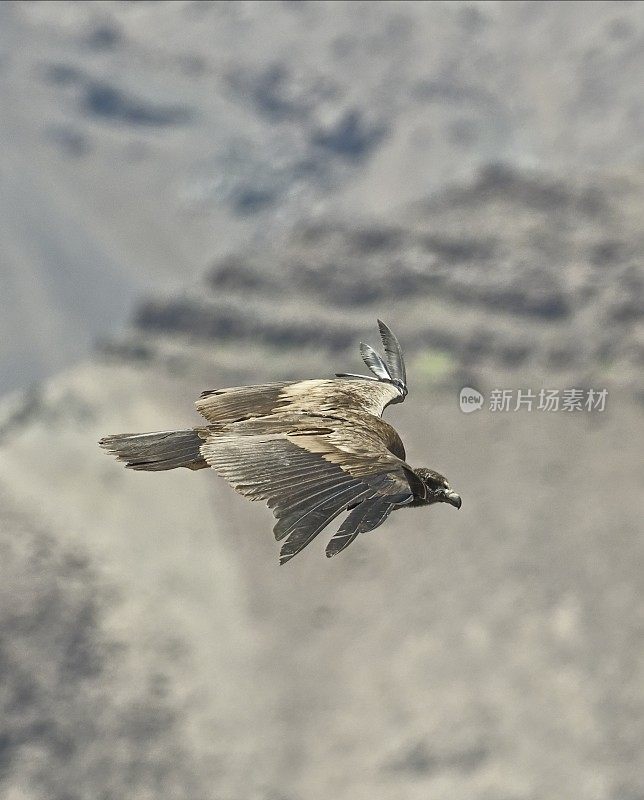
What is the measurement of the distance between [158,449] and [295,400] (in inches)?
94.5

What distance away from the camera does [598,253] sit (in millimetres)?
173375

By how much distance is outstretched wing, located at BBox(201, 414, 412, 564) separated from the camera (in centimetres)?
1219

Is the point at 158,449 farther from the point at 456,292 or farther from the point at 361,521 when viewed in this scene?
the point at 456,292

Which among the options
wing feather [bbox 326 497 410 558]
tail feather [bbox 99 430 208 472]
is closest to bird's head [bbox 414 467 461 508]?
wing feather [bbox 326 497 410 558]

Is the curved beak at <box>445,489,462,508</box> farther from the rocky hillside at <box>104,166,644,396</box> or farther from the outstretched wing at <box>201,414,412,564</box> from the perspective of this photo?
the rocky hillside at <box>104,166,644,396</box>

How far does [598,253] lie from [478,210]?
19.8 meters

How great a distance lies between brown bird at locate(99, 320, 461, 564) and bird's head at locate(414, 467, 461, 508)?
12 millimetres

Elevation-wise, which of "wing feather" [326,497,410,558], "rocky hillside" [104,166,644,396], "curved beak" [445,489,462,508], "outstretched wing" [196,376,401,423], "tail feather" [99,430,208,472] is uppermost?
"rocky hillside" [104,166,644,396]

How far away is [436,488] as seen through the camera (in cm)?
1417

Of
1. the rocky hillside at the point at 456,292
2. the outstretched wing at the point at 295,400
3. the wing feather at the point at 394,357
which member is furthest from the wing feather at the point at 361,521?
the rocky hillside at the point at 456,292

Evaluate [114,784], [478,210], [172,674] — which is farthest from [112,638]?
[478,210]

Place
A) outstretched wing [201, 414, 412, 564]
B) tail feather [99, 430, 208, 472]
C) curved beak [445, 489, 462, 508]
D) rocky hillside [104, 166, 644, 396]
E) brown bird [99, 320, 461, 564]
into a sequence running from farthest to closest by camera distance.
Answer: rocky hillside [104, 166, 644, 396]
tail feather [99, 430, 208, 472]
curved beak [445, 489, 462, 508]
brown bird [99, 320, 461, 564]
outstretched wing [201, 414, 412, 564]

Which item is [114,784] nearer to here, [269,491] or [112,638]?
[112,638]

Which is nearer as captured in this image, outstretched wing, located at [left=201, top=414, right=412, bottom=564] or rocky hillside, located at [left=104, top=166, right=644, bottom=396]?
outstretched wing, located at [left=201, top=414, right=412, bottom=564]
